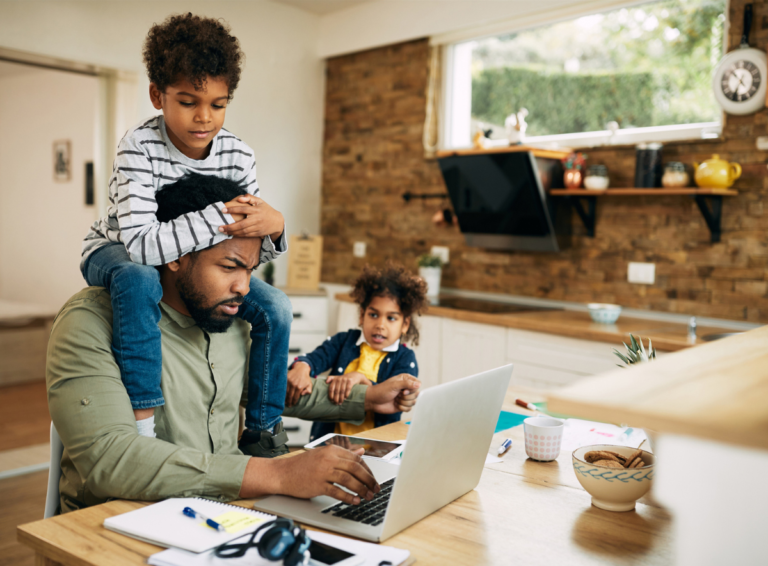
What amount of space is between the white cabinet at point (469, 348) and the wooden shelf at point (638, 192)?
2.56ft

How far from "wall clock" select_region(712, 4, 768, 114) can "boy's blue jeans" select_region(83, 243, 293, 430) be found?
2.34 metres

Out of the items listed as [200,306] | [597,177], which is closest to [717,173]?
[597,177]

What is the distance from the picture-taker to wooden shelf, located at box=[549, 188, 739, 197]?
291 cm

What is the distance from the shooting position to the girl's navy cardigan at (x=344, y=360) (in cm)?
223

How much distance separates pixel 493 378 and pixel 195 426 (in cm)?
70

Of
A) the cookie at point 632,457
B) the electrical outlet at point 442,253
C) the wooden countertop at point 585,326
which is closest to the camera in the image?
the cookie at point 632,457

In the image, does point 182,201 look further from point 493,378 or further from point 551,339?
point 551,339

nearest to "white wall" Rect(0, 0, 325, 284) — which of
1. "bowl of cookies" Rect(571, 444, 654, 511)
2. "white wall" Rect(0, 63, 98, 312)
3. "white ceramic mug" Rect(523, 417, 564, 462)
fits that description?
"white wall" Rect(0, 63, 98, 312)

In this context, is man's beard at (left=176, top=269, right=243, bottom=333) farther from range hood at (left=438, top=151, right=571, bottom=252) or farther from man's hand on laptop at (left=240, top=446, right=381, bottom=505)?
range hood at (left=438, top=151, right=571, bottom=252)

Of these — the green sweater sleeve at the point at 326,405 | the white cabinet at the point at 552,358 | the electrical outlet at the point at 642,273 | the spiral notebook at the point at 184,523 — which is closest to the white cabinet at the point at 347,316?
the white cabinet at the point at 552,358

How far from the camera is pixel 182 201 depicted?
4.86 feet

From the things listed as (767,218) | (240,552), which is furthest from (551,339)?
(240,552)

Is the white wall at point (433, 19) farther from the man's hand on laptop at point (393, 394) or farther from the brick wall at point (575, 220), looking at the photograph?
the man's hand on laptop at point (393, 394)

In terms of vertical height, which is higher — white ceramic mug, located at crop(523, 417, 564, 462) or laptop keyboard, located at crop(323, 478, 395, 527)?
white ceramic mug, located at crop(523, 417, 564, 462)
